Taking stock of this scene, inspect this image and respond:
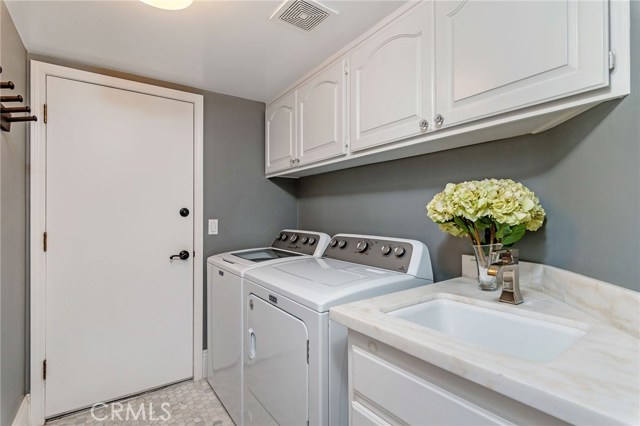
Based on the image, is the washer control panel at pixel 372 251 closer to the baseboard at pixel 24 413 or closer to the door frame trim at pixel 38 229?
the door frame trim at pixel 38 229

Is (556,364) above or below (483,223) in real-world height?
below

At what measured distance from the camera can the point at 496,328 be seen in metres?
1.01

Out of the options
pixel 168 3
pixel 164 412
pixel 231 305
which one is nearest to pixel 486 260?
pixel 231 305

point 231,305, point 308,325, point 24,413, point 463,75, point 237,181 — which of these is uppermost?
point 463,75

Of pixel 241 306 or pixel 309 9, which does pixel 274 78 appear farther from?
pixel 241 306


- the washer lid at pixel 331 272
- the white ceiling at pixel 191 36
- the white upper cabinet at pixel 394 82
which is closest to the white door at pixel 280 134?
the white ceiling at pixel 191 36

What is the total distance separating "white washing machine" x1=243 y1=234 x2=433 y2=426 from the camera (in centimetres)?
113

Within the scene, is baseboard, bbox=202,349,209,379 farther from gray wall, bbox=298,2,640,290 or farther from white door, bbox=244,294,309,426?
gray wall, bbox=298,2,640,290

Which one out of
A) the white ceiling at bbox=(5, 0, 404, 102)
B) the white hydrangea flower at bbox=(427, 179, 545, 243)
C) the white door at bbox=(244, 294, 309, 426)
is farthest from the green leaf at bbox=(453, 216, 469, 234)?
the white ceiling at bbox=(5, 0, 404, 102)

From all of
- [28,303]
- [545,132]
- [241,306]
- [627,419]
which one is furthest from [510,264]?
[28,303]

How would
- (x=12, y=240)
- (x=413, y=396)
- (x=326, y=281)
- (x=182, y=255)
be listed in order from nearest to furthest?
(x=413, y=396) < (x=326, y=281) < (x=12, y=240) < (x=182, y=255)

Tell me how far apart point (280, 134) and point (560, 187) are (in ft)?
5.81

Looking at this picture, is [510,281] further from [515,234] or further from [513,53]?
[513,53]

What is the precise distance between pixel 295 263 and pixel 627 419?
58.6 inches
